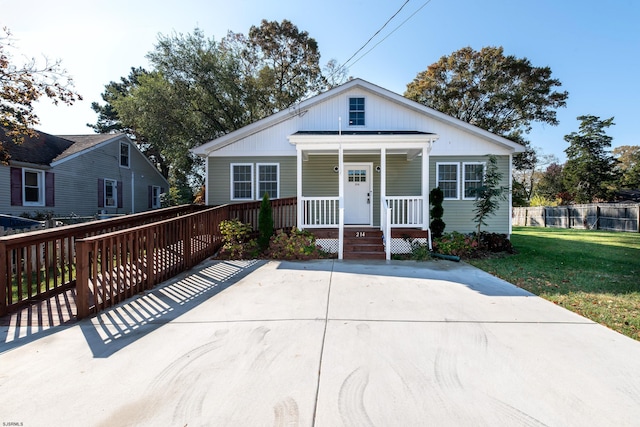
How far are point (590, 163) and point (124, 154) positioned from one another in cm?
3777

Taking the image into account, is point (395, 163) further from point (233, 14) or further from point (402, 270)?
point (233, 14)

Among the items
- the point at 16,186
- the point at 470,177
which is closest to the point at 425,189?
the point at 470,177

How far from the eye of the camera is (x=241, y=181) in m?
10.5

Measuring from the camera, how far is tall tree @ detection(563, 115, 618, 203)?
84.2ft

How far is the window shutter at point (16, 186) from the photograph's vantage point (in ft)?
38.6

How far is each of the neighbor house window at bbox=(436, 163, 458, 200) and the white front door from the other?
2524 mm

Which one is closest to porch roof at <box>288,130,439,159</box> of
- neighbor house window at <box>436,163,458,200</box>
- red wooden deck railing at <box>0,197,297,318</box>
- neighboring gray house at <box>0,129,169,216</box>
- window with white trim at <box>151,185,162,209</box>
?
neighbor house window at <box>436,163,458,200</box>

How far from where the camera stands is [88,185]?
15.2 metres

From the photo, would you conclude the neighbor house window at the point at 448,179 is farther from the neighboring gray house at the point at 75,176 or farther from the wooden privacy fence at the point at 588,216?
the neighboring gray house at the point at 75,176

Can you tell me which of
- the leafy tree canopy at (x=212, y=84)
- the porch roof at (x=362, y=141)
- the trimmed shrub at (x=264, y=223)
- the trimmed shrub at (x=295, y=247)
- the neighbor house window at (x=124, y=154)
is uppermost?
the leafy tree canopy at (x=212, y=84)

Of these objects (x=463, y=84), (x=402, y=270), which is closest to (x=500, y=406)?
(x=402, y=270)

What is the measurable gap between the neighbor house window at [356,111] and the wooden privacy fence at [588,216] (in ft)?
50.8

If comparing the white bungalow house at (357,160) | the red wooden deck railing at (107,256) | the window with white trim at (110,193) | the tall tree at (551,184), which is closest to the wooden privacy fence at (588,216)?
the tall tree at (551,184)

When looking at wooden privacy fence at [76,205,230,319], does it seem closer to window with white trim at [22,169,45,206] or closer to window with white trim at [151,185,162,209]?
window with white trim at [22,169,45,206]
